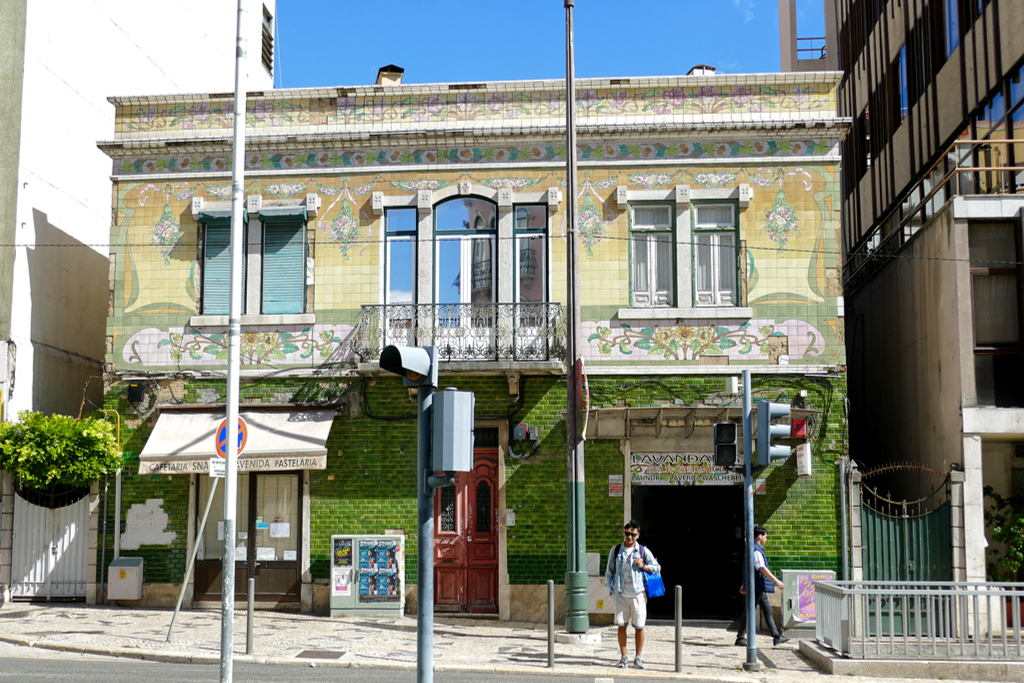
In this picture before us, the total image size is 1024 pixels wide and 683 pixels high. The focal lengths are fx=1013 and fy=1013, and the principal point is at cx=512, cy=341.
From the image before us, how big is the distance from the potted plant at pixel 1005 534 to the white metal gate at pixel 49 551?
14.6m

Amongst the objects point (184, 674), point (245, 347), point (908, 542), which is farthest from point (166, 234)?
point (908, 542)

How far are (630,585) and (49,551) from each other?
1034 centimetres

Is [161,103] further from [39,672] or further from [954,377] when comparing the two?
[954,377]

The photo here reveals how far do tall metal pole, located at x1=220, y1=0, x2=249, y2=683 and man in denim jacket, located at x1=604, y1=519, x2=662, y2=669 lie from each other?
4615 mm

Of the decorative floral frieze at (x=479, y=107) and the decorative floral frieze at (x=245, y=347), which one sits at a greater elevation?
the decorative floral frieze at (x=479, y=107)

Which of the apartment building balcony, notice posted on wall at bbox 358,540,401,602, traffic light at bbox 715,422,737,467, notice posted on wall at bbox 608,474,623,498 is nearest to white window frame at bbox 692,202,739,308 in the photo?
the apartment building balcony

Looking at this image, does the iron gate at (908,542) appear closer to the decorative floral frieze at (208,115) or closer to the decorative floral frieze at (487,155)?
the decorative floral frieze at (487,155)

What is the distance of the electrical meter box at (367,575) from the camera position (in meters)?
15.9

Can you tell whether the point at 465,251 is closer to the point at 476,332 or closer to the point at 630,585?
the point at 476,332

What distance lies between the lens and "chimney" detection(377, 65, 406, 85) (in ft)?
60.8

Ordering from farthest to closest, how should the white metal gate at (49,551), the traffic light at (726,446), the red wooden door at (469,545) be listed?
the white metal gate at (49,551) < the red wooden door at (469,545) < the traffic light at (726,446)

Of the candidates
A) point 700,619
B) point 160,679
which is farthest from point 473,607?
point 160,679

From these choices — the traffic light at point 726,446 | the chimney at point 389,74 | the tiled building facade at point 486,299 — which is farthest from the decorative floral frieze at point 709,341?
the chimney at point 389,74

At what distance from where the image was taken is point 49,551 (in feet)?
55.7
